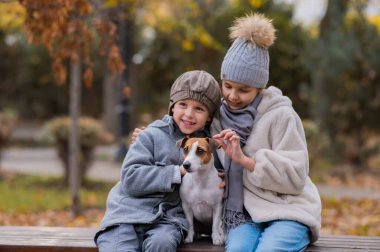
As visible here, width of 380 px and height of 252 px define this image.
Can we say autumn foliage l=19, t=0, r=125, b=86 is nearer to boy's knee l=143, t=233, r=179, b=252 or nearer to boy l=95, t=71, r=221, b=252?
boy l=95, t=71, r=221, b=252

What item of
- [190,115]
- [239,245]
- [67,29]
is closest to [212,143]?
[190,115]

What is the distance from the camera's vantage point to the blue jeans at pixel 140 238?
10.2ft

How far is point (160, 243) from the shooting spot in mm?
3088

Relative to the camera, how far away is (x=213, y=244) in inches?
129

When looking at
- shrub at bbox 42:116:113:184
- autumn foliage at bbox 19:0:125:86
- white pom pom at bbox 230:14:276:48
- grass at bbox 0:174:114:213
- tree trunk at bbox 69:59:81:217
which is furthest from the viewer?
shrub at bbox 42:116:113:184

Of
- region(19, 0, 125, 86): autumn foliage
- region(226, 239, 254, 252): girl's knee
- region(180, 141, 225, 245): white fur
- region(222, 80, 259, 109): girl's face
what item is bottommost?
region(226, 239, 254, 252): girl's knee

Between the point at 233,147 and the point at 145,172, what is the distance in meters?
0.49

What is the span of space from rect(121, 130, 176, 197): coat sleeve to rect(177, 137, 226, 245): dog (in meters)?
0.10

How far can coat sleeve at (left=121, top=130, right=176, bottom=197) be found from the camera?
320 centimetres

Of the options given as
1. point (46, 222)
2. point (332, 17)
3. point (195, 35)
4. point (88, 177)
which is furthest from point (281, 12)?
point (46, 222)

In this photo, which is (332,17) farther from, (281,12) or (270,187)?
(270,187)

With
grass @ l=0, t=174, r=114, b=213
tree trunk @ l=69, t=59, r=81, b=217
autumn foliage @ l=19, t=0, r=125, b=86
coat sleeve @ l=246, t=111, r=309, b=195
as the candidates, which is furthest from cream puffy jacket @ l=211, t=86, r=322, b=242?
grass @ l=0, t=174, r=114, b=213

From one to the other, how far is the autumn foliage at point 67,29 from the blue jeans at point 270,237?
2381mm

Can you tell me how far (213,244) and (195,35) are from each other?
432 cm
